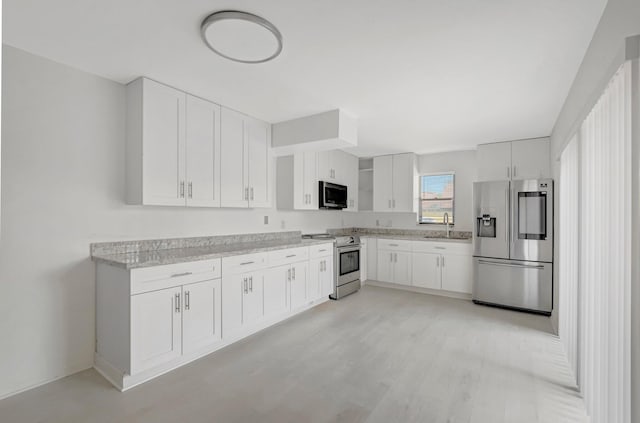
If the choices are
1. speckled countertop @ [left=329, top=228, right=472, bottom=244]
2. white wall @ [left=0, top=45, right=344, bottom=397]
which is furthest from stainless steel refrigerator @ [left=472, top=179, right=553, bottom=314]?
white wall @ [left=0, top=45, right=344, bottom=397]

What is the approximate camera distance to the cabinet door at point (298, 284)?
4.09 m

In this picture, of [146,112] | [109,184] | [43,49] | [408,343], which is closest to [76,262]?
[109,184]

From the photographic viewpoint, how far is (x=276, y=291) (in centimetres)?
383

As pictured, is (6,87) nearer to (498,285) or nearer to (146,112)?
(146,112)

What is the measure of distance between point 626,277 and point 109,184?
3540mm

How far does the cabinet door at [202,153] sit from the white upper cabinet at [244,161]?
0.28ft

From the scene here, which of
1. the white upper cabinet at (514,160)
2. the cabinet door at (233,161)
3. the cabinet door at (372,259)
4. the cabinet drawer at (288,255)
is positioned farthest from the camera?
the cabinet door at (372,259)

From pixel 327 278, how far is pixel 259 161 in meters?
1.83

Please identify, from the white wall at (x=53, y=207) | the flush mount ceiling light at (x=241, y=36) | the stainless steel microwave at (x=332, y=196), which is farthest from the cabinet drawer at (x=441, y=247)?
the white wall at (x=53, y=207)

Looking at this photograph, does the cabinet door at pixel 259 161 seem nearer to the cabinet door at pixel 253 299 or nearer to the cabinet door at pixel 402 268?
the cabinet door at pixel 253 299

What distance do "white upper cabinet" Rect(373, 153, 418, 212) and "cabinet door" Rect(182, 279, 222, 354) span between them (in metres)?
3.67

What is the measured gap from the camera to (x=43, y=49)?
250 centimetres

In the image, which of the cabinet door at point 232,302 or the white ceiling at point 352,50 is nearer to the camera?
the white ceiling at point 352,50

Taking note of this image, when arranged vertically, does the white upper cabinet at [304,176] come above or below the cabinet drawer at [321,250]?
above
